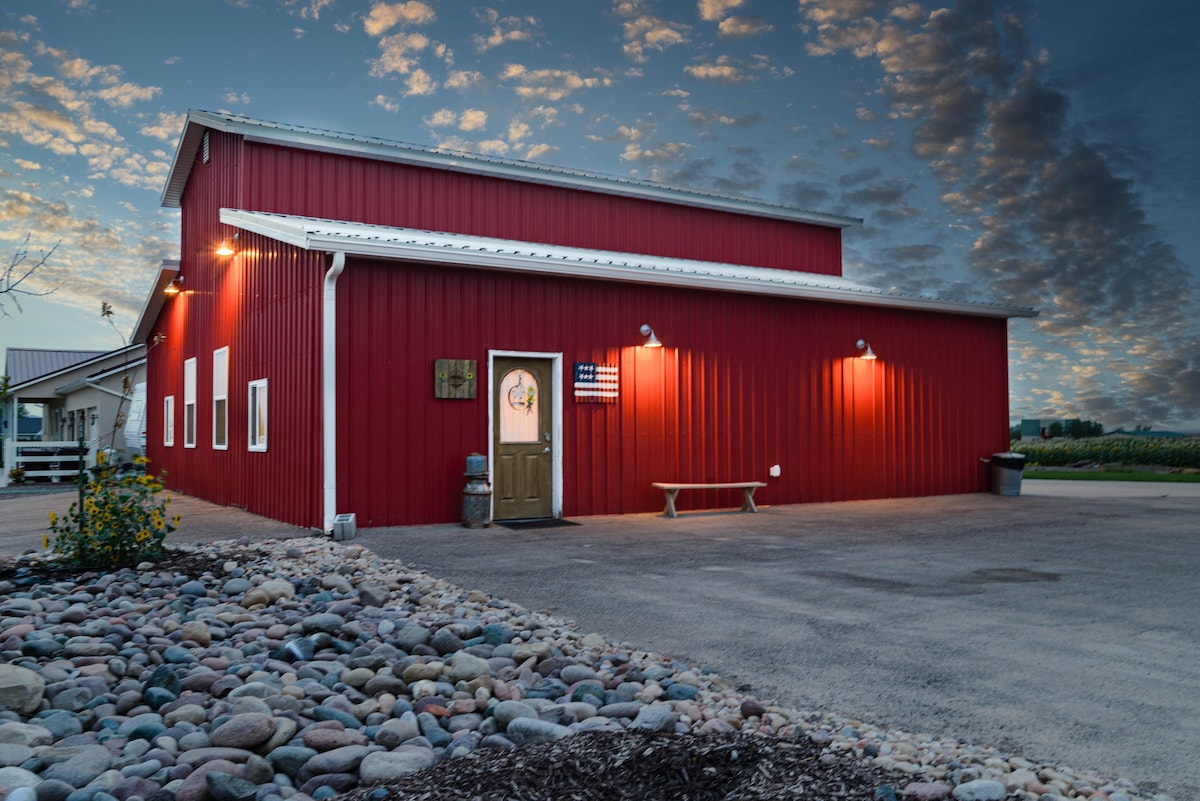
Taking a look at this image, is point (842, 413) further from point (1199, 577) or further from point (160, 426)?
point (160, 426)

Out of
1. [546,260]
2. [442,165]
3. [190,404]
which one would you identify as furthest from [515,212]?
[190,404]

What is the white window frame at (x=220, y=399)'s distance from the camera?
13.6 metres

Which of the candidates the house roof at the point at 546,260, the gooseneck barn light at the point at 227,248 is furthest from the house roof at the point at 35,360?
the house roof at the point at 546,260

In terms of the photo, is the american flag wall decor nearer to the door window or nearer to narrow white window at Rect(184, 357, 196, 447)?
the door window

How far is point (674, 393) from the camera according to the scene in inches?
457

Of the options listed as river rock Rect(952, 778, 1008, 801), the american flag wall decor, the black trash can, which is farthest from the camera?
the black trash can

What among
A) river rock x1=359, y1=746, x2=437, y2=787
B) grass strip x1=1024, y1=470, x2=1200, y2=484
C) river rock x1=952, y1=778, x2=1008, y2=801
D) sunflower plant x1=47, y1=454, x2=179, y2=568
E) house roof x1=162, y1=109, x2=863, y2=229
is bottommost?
grass strip x1=1024, y1=470, x2=1200, y2=484

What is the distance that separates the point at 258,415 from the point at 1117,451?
2249 centimetres

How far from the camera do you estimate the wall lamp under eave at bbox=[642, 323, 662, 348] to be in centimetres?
1132

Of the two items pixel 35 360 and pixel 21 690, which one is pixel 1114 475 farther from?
pixel 35 360

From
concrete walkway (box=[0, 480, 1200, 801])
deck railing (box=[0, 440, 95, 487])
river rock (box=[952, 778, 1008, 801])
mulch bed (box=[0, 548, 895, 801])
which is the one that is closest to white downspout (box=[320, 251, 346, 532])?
concrete walkway (box=[0, 480, 1200, 801])

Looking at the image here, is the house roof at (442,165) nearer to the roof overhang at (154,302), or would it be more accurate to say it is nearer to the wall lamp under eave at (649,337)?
the roof overhang at (154,302)

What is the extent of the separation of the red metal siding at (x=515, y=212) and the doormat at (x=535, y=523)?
589 cm

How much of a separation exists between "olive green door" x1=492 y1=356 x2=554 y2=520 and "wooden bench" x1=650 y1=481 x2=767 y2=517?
151cm
